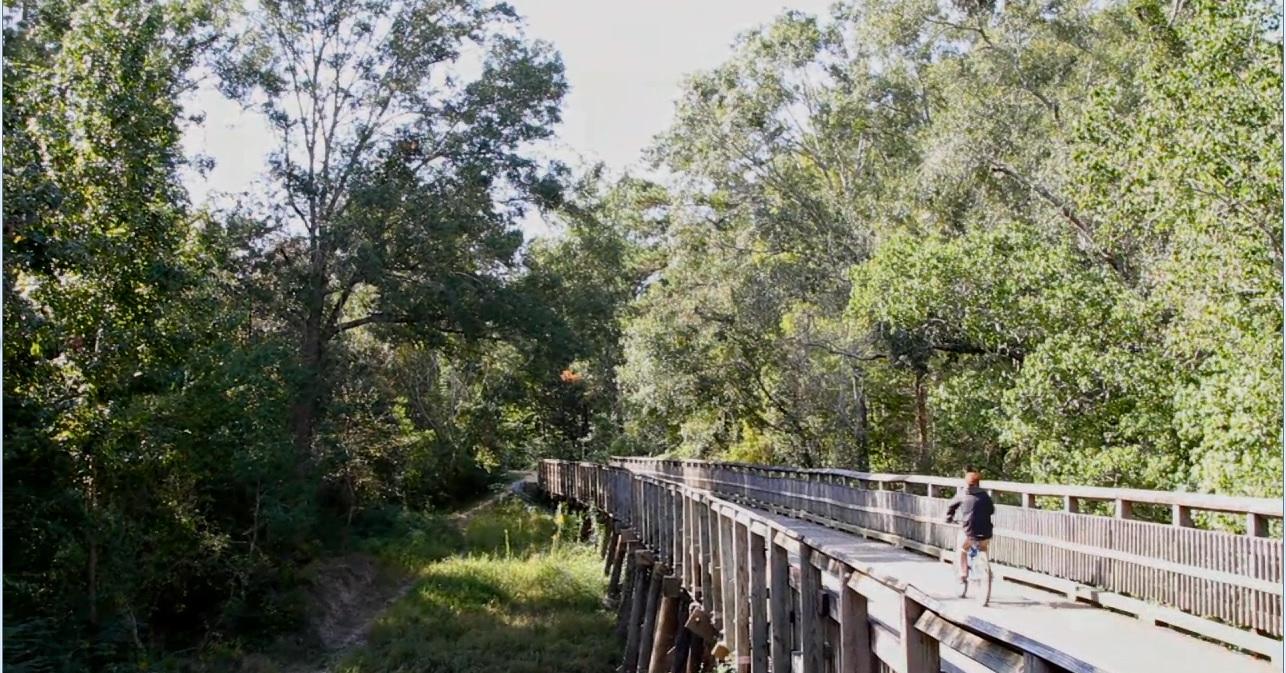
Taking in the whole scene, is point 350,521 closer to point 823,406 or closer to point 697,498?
point 823,406

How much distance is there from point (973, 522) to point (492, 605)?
1513cm

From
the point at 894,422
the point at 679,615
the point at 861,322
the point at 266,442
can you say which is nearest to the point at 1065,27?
the point at 861,322

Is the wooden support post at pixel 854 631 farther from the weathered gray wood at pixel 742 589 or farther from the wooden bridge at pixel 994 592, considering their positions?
the weathered gray wood at pixel 742 589

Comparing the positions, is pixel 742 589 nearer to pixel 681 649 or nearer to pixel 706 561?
pixel 706 561

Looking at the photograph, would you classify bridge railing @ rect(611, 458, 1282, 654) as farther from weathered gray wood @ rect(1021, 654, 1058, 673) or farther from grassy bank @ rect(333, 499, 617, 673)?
grassy bank @ rect(333, 499, 617, 673)

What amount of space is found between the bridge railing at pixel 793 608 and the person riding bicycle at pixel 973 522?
52.5 inches

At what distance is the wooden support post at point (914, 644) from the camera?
444cm

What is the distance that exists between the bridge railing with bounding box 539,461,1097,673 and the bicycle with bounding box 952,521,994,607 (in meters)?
1.37

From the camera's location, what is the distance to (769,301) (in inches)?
1225

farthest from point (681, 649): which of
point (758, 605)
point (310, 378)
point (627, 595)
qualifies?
point (310, 378)

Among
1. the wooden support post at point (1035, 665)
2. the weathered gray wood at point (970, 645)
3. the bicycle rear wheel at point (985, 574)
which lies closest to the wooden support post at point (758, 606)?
the bicycle rear wheel at point (985, 574)

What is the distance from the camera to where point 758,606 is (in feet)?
28.2

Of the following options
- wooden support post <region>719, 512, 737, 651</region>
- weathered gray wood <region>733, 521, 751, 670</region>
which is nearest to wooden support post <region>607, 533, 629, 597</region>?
wooden support post <region>719, 512, 737, 651</region>

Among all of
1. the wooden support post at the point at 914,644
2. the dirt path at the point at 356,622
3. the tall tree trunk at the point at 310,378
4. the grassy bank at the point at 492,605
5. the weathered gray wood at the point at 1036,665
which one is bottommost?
the dirt path at the point at 356,622
